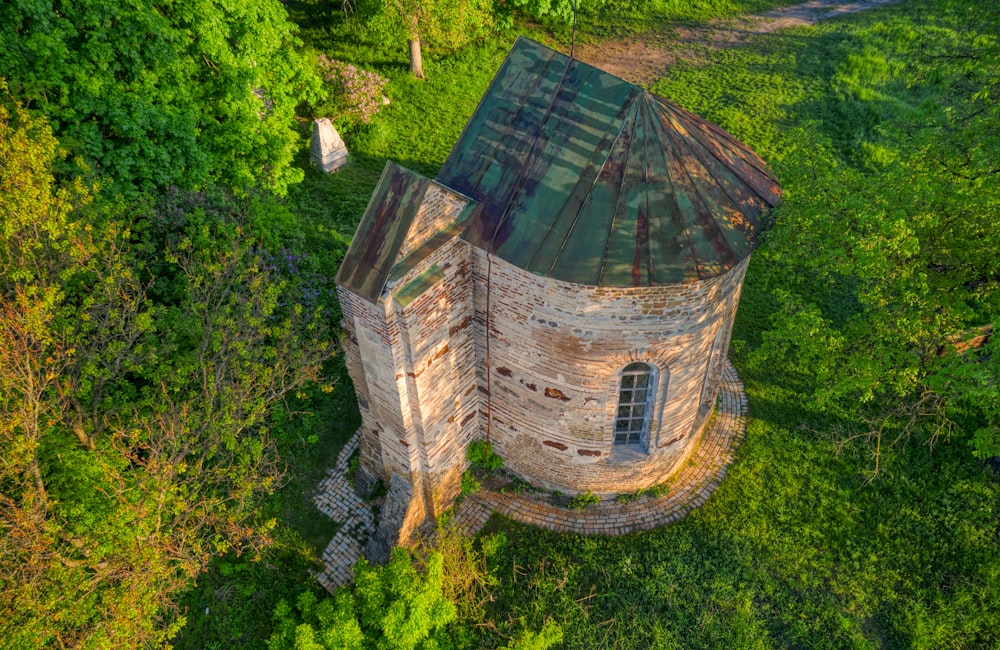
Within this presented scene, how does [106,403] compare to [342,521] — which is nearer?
[106,403]

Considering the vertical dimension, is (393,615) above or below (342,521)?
above

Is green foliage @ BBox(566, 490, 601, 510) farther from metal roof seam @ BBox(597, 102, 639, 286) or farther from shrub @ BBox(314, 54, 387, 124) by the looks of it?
shrub @ BBox(314, 54, 387, 124)

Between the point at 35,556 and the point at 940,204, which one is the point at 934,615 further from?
the point at 35,556

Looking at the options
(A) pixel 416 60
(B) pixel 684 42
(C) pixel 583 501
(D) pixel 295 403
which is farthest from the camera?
(B) pixel 684 42

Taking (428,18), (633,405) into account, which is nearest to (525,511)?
(633,405)

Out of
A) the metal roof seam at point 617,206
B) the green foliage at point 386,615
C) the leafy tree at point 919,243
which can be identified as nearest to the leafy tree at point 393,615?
the green foliage at point 386,615

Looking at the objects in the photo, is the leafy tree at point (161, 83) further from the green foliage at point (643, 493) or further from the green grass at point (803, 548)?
the green foliage at point (643, 493)

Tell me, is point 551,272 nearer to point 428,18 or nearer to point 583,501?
point 583,501
